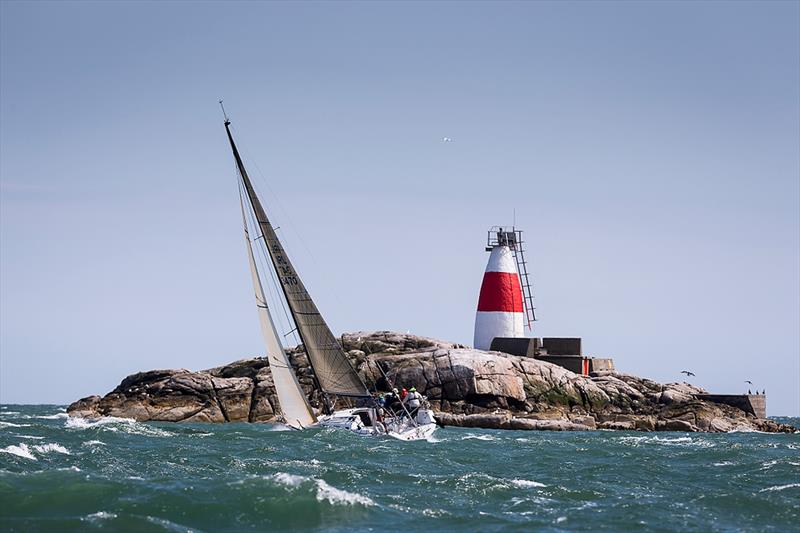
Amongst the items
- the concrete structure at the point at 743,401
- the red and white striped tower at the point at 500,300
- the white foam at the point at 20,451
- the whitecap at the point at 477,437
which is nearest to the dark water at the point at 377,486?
the white foam at the point at 20,451

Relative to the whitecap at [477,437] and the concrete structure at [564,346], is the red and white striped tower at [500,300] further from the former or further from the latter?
the whitecap at [477,437]

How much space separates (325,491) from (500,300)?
49.1 metres

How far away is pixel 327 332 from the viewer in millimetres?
42875

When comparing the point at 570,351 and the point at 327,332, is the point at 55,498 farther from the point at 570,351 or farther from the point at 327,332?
the point at 570,351

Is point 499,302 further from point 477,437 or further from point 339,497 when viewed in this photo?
point 339,497

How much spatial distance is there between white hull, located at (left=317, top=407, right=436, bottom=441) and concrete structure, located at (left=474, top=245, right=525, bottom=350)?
84.4 ft

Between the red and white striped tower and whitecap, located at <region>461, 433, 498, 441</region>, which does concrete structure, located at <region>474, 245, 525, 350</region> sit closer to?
the red and white striped tower

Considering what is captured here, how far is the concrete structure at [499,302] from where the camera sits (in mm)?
69312

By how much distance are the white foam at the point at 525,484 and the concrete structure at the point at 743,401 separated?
1680 inches

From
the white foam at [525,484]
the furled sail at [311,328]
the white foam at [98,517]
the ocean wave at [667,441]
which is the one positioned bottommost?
the white foam at [98,517]

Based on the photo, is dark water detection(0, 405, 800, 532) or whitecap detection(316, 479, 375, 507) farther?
whitecap detection(316, 479, 375, 507)

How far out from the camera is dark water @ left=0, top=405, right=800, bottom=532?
63.1 ft

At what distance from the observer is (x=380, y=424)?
139 ft

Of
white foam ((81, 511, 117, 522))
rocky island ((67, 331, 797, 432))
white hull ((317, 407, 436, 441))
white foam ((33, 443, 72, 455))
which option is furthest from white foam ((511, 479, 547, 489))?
rocky island ((67, 331, 797, 432))
